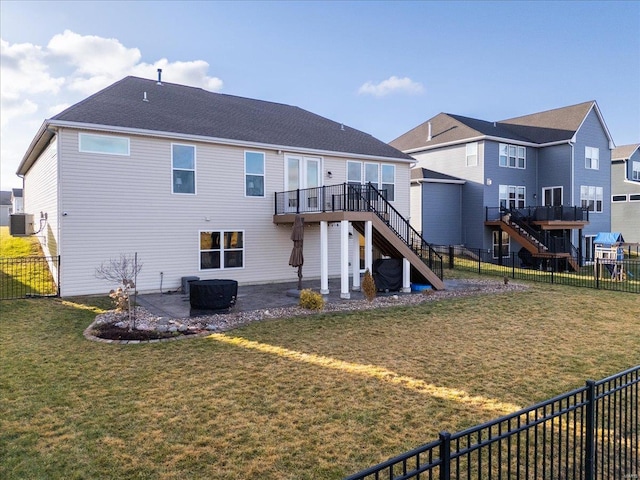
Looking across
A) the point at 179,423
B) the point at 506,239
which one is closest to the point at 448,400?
the point at 179,423

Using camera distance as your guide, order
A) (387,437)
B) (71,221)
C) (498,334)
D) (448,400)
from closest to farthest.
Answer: (387,437) → (448,400) → (498,334) → (71,221)

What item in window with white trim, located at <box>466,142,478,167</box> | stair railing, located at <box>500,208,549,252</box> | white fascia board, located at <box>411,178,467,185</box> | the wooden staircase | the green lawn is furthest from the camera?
window with white trim, located at <box>466,142,478,167</box>

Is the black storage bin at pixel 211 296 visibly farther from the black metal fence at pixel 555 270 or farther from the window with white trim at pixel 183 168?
the black metal fence at pixel 555 270

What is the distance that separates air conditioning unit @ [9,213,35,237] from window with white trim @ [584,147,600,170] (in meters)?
31.1

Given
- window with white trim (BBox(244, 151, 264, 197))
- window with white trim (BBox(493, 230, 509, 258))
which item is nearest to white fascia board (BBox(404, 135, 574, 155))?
window with white trim (BBox(493, 230, 509, 258))

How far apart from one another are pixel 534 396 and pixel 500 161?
897 inches

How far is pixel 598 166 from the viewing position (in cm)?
2808

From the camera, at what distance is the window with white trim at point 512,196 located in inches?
1017

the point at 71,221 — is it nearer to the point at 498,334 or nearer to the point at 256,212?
the point at 256,212

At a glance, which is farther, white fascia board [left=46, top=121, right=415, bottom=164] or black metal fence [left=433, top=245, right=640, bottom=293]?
black metal fence [left=433, top=245, right=640, bottom=293]

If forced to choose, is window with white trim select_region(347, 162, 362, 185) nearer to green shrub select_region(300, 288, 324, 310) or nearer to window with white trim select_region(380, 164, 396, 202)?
window with white trim select_region(380, 164, 396, 202)

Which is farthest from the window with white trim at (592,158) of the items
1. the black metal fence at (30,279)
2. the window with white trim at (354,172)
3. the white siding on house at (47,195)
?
the black metal fence at (30,279)

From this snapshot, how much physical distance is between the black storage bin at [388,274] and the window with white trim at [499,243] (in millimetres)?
12800

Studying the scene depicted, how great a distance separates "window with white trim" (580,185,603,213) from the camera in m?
27.0
